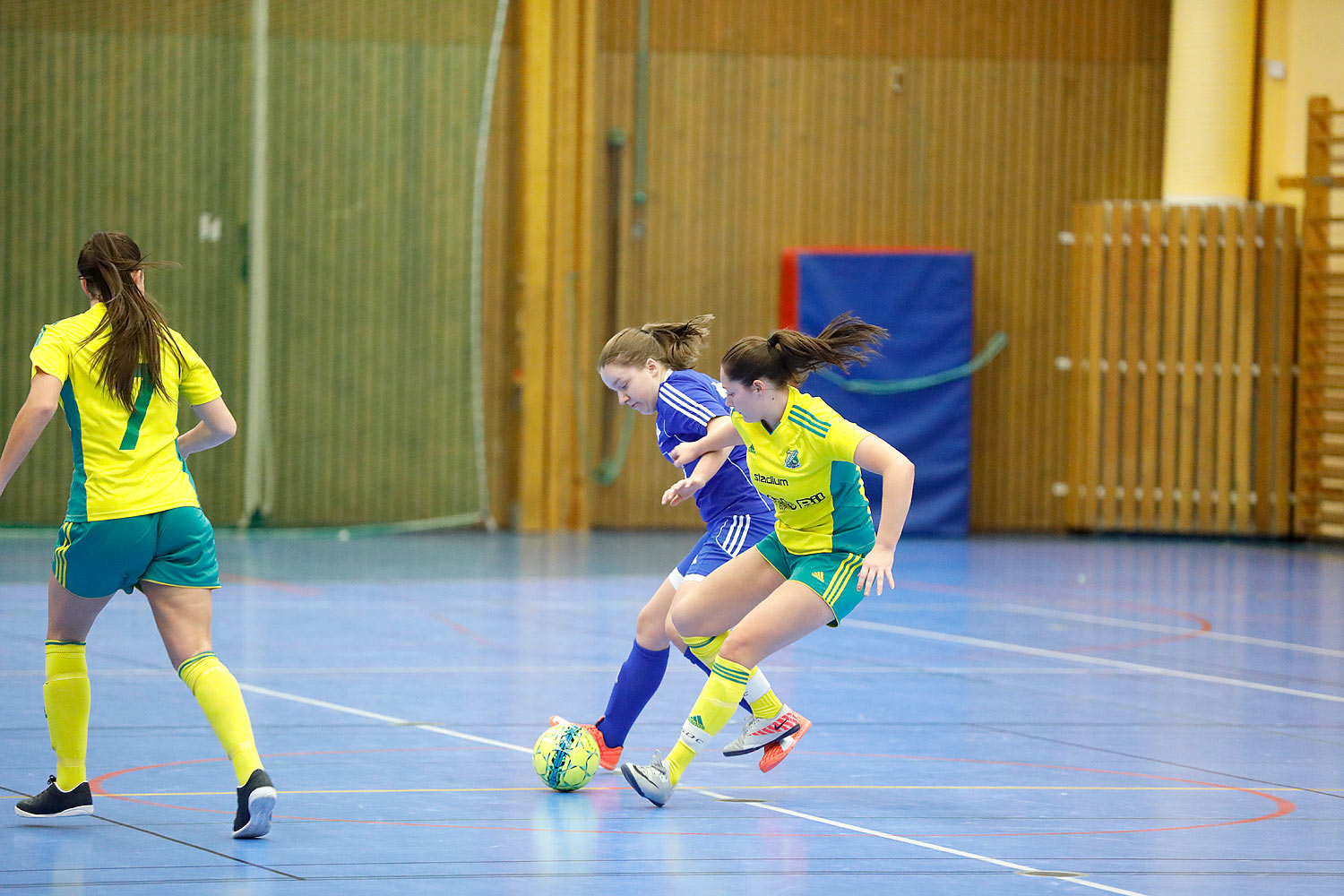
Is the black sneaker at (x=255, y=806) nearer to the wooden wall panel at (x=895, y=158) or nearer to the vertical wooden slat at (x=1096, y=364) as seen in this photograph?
the wooden wall panel at (x=895, y=158)

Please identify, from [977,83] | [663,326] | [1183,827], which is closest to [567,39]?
[977,83]

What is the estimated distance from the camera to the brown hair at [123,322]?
4.62 m

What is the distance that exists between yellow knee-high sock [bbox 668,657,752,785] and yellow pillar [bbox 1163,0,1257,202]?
12.0 meters

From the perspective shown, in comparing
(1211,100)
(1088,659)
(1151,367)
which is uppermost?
(1211,100)

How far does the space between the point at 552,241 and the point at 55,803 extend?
443 inches

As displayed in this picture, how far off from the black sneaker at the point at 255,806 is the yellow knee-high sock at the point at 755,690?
Result: 5.21ft

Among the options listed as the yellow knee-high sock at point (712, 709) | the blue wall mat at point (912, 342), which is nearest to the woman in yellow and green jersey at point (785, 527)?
the yellow knee-high sock at point (712, 709)

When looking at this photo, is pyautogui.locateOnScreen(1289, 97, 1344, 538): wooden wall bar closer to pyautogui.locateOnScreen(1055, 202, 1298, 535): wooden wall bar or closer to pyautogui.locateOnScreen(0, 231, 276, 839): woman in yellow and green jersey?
pyautogui.locateOnScreen(1055, 202, 1298, 535): wooden wall bar

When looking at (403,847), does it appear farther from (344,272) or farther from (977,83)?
(977,83)

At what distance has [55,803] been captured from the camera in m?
4.83

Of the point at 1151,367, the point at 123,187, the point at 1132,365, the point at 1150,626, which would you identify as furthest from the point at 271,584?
the point at 1151,367

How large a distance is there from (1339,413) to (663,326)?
38.8 ft

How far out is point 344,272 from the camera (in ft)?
49.6

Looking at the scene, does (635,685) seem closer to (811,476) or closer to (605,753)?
(605,753)
